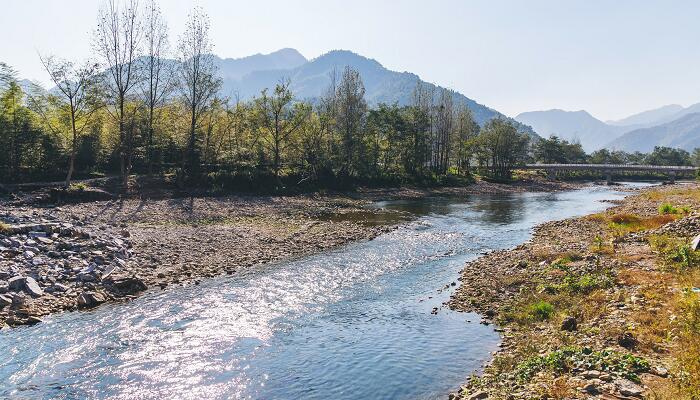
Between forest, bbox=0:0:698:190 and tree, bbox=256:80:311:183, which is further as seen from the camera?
tree, bbox=256:80:311:183

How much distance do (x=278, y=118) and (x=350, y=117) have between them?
1769 centimetres

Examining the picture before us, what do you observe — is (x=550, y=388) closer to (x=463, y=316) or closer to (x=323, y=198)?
(x=463, y=316)

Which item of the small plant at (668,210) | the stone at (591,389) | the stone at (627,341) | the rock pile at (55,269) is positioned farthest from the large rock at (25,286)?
the small plant at (668,210)

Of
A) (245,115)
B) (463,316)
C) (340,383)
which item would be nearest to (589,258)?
(463,316)

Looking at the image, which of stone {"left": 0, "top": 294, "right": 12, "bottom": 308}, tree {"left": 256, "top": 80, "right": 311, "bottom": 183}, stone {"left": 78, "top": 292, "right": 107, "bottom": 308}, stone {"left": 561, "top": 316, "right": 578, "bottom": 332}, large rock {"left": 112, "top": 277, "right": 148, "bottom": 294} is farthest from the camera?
tree {"left": 256, "top": 80, "right": 311, "bottom": 183}

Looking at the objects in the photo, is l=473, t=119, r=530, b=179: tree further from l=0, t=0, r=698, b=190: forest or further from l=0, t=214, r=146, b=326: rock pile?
l=0, t=214, r=146, b=326: rock pile

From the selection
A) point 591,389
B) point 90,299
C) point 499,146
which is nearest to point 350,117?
point 499,146

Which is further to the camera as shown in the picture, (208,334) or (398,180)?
(398,180)

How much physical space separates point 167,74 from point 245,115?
51.6 feet

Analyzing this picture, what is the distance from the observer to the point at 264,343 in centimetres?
1628

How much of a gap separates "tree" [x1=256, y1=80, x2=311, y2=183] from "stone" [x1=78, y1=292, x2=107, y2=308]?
49.2 meters

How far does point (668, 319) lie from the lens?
14.2 m

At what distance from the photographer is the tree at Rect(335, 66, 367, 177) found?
80.2 meters

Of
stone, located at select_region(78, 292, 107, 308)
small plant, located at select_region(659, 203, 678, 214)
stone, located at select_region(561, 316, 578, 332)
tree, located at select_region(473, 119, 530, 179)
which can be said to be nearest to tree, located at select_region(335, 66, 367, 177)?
tree, located at select_region(473, 119, 530, 179)
